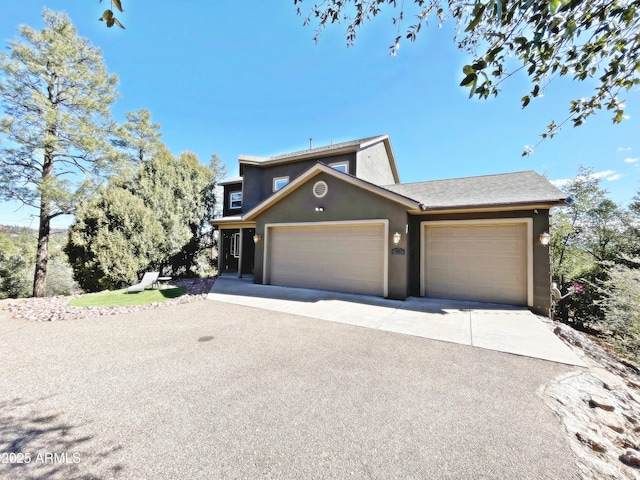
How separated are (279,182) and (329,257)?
7321 millimetres

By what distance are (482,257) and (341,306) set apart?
16.2 feet

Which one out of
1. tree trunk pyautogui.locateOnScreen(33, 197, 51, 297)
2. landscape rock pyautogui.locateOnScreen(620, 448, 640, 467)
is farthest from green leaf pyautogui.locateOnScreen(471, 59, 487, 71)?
tree trunk pyautogui.locateOnScreen(33, 197, 51, 297)

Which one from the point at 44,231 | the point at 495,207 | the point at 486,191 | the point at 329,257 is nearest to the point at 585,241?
the point at 486,191

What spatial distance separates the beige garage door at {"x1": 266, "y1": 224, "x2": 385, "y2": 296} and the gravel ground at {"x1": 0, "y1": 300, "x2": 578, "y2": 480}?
4243 millimetres

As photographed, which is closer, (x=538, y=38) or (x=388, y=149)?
(x=538, y=38)

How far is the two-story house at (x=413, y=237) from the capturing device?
7.67m

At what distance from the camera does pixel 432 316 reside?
665cm

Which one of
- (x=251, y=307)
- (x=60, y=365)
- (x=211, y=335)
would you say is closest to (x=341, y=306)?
(x=251, y=307)

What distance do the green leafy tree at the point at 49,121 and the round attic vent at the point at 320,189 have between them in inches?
480

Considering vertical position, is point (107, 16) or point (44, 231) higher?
point (107, 16)

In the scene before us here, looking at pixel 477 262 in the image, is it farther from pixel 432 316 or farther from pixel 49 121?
pixel 49 121

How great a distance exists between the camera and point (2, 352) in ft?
14.7

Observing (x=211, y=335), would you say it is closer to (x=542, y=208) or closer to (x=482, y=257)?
(x=482, y=257)

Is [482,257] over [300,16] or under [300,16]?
under
